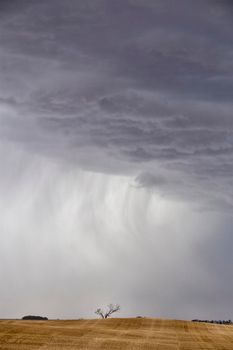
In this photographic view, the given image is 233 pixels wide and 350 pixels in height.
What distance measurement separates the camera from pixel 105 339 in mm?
51875

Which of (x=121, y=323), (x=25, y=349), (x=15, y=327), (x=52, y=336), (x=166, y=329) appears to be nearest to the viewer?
(x=25, y=349)

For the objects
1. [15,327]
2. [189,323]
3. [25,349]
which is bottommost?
[25,349]

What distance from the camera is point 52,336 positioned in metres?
51.3

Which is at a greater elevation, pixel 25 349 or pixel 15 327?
pixel 15 327

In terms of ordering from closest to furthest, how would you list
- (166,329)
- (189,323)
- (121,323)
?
(166,329) → (121,323) → (189,323)

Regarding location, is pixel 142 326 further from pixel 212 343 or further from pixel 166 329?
pixel 212 343

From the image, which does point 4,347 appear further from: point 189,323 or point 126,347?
point 189,323

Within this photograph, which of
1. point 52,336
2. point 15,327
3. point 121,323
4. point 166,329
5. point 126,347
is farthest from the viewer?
point 121,323

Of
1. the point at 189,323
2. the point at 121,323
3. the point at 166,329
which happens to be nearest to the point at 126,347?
the point at 166,329

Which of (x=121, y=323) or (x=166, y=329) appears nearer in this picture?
(x=166, y=329)

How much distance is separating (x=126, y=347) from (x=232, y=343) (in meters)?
13.0

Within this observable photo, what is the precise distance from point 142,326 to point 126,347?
24.9 m

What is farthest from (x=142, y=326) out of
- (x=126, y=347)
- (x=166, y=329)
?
(x=126, y=347)

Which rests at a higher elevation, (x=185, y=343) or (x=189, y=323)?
(x=189, y=323)
